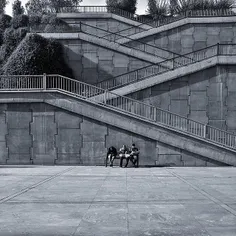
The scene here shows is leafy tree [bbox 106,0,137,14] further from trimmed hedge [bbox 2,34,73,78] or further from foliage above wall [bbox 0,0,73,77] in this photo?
trimmed hedge [bbox 2,34,73,78]

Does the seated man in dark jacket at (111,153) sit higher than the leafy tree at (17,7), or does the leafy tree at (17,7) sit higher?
the leafy tree at (17,7)

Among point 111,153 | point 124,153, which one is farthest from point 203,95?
point 111,153

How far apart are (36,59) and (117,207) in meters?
20.2

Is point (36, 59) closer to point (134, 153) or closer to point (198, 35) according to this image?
point (134, 153)

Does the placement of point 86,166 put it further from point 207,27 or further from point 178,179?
point 207,27

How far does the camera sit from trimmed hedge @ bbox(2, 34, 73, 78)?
1035 inches

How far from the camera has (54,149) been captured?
20625 mm

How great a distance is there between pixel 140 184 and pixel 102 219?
5401 mm

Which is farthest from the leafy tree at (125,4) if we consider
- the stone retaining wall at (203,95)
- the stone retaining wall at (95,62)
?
the stone retaining wall at (203,95)

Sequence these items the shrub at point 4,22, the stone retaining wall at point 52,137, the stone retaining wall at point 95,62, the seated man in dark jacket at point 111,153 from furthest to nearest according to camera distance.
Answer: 1. the shrub at point 4,22
2. the stone retaining wall at point 95,62
3. the stone retaining wall at point 52,137
4. the seated man in dark jacket at point 111,153

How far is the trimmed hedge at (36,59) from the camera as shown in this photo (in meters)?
26.3

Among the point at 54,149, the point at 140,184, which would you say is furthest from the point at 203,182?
the point at 54,149

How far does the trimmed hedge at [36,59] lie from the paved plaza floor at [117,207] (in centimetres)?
1395

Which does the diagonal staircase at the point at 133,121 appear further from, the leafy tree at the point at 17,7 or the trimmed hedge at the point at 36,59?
the leafy tree at the point at 17,7
